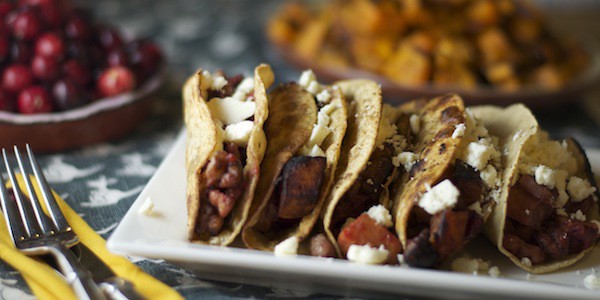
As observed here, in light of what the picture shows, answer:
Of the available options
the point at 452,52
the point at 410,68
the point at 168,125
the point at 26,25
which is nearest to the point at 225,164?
the point at 168,125

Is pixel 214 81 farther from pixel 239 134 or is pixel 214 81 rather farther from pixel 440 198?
pixel 440 198

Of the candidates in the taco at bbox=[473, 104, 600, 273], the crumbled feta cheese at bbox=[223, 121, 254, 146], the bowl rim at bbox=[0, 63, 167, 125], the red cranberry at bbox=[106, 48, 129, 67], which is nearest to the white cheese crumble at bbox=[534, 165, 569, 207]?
the taco at bbox=[473, 104, 600, 273]

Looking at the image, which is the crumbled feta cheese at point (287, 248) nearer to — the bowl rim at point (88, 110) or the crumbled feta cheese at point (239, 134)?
the crumbled feta cheese at point (239, 134)

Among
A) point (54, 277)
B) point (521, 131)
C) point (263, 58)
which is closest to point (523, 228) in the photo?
point (521, 131)

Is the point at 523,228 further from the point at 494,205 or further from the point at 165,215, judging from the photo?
the point at 165,215

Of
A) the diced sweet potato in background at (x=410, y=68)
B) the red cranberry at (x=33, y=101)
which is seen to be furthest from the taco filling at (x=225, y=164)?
the diced sweet potato in background at (x=410, y=68)

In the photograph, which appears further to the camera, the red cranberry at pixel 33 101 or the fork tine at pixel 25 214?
the red cranberry at pixel 33 101

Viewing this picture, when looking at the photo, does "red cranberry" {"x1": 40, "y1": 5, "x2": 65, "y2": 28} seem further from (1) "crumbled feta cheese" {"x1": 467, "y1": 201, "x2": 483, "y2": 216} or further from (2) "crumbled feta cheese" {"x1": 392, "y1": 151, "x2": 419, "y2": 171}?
(1) "crumbled feta cheese" {"x1": 467, "y1": 201, "x2": 483, "y2": 216}
